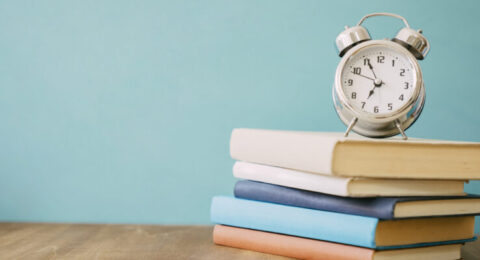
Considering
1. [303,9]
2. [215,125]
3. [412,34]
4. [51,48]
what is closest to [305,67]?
[303,9]

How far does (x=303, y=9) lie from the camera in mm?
1518

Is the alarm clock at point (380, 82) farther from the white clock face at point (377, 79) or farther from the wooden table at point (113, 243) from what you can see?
the wooden table at point (113, 243)

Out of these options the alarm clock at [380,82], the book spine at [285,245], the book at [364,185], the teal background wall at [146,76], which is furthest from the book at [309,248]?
the teal background wall at [146,76]

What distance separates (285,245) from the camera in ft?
3.78

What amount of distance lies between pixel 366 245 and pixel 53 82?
93 cm

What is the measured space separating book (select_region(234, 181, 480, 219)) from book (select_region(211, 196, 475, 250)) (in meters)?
0.01

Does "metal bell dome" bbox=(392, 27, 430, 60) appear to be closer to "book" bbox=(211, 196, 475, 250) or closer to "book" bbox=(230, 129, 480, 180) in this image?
"book" bbox=(230, 129, 480, 180)

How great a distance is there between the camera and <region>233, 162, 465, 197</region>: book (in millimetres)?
1018

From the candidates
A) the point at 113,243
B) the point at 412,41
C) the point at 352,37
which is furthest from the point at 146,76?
the point at 412,41

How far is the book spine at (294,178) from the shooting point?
1033 millimetres

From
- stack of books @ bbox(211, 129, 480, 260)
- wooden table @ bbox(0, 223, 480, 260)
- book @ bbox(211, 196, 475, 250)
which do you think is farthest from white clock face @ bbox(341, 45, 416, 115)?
wooden table @ bbox(0, 223, 480, 260)

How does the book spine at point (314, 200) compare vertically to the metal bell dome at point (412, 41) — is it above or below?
below

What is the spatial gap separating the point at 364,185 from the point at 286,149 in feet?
0.59

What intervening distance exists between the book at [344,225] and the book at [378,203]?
12 millimetres
